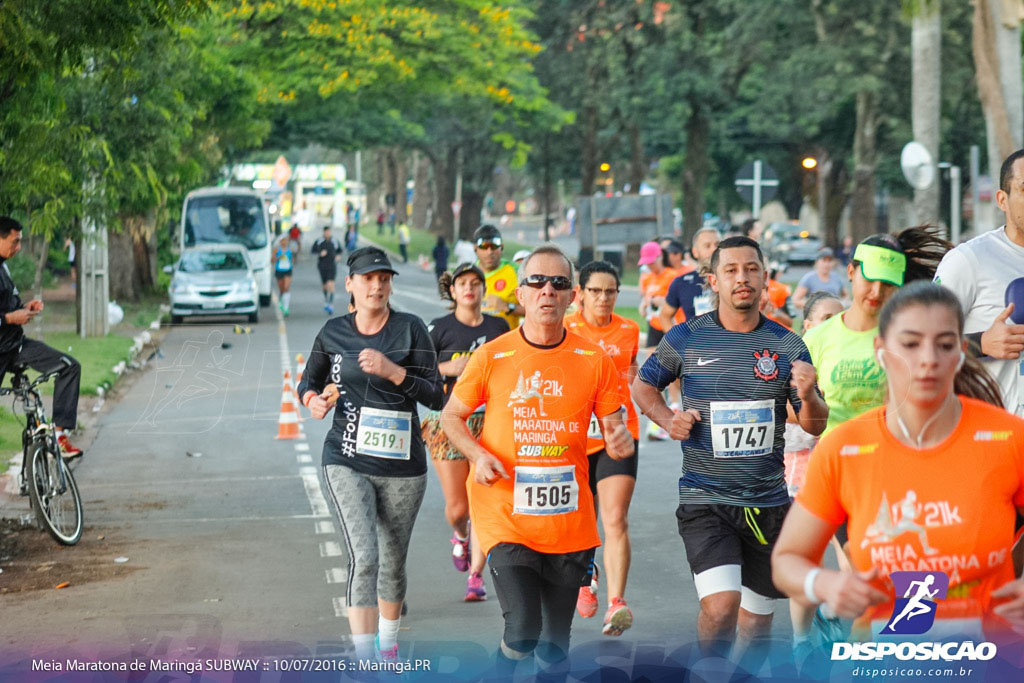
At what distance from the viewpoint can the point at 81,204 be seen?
15781 mm

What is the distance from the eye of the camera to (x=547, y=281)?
18.7 ft

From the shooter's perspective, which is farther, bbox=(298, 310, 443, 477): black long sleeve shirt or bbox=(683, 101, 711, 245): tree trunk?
bbox=(683, 101, 711, 245): tree trunk

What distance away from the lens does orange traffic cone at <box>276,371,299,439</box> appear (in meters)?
15.0

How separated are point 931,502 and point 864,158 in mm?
42623

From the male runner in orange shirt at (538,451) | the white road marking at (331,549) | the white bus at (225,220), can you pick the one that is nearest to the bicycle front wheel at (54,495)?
the white road marking at (331,549)

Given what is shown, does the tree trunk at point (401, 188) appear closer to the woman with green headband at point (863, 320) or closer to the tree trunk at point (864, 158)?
the tree trunk at point (864, 158)

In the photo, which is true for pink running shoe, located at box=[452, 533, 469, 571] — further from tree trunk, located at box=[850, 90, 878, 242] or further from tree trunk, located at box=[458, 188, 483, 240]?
tree trunk, located at box=[458, 188, 483, 240]

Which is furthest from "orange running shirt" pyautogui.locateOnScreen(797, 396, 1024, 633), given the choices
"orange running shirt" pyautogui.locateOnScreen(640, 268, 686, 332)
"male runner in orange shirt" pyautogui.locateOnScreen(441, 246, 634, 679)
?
"orange running shirt" pyautogui.locateOnScreen(640, 268, 686, 332)

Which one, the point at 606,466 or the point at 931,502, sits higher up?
the point at 931,502

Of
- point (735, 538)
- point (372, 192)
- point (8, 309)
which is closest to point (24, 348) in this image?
point (8, 309)

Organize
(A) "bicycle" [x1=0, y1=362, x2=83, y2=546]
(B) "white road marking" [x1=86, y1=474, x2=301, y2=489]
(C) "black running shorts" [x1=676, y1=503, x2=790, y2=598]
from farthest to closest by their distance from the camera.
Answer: (B) "white road marking" [x1=86, y1=474, x2=301, y2=489]
(A) "bicycle" [x1=0, y1=362, x2=83, y2=546]
(C) "black running shorts" [x1=676, y1=503, x2=790, y2=598]

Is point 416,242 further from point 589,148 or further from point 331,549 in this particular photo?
point 331,549

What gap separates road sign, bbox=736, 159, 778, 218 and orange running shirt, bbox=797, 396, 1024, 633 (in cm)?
2084

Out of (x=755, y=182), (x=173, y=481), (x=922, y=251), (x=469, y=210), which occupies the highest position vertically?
(x=469, y=210)
